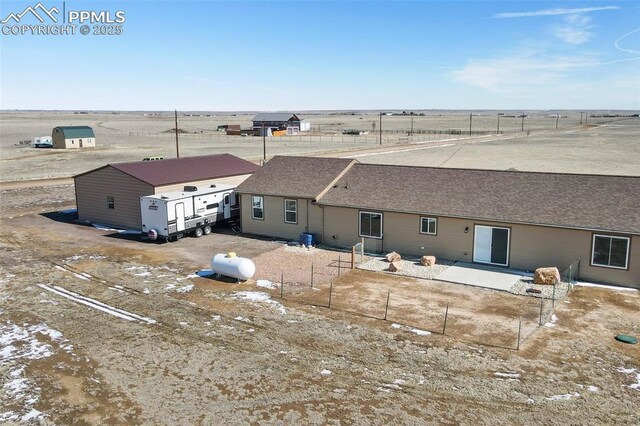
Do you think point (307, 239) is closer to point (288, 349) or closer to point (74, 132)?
point (288, 349)

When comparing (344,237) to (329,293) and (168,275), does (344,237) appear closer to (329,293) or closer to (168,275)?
(329,293)

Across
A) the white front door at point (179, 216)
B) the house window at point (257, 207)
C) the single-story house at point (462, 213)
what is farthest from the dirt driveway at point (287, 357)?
the house window at point (257, 207)

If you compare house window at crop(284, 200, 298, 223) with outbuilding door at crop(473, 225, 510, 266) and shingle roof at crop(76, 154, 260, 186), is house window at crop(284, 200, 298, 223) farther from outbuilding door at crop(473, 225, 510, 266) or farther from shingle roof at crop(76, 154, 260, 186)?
outbuilding door at crop(473, 225, 510, 266)

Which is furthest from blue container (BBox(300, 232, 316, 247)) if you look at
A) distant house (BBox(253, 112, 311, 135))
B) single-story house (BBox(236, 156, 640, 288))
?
distant house (BBox(253, 112, 311, 135))

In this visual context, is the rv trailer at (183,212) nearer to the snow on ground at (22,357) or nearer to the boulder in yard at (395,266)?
the snow on ground at (22,357)

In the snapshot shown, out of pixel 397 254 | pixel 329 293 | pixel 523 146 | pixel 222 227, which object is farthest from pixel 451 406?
pixel 523 146

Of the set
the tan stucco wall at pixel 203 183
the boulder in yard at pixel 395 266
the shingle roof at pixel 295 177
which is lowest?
the boulder in yard at pixel 395 266
